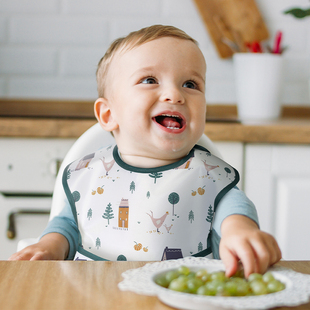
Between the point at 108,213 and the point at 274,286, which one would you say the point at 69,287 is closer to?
the point at 274,286

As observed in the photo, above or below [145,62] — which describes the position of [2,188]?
below

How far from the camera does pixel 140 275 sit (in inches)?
17.5

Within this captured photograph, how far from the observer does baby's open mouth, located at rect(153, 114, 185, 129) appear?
0.77 meters

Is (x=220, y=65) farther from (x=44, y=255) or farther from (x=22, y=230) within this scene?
(x=44, y=255)

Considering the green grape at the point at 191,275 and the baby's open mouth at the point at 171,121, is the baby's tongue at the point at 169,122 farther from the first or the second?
the green grape at the point at 191,275

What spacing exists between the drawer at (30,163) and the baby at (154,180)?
43cm

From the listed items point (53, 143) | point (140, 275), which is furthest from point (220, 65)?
point (140, 275)

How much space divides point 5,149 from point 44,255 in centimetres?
67

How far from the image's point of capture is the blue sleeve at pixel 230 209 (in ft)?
2.22

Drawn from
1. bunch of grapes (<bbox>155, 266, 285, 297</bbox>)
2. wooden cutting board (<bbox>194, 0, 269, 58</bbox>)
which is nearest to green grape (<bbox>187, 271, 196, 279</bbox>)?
bunch of grapes (<bbox>155, 266, 285, 297</bbox>)

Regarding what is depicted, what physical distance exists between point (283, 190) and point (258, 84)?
430 mm

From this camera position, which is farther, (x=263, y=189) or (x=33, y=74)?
(x=33, y=74)

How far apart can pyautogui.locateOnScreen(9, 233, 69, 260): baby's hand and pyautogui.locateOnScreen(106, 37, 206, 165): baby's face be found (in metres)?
0.23

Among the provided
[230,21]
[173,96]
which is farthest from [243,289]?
[230,21]
